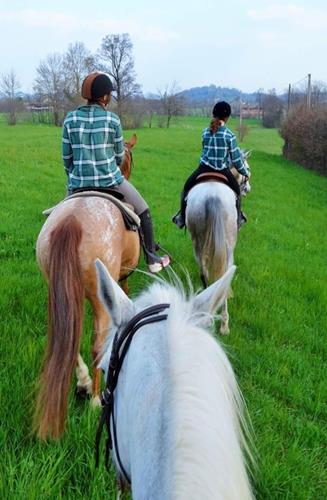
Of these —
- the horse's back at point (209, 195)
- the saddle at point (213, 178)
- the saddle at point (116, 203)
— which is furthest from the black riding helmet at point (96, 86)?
the saddle at point (213, 178)

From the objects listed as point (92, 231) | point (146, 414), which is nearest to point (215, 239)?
point (92, 231)

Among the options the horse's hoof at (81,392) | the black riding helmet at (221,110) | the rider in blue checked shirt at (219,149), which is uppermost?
the black riding helmet at (221,110)

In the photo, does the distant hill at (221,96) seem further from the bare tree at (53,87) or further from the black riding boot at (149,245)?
the black riding boot at (149,245)

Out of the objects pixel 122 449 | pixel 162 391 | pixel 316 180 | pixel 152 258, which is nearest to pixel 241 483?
pixel 162 391

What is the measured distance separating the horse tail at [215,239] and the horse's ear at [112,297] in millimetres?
3645

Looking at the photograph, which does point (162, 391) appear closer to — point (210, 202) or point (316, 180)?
point (210, 202)

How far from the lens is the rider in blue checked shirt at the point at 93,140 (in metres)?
3.70

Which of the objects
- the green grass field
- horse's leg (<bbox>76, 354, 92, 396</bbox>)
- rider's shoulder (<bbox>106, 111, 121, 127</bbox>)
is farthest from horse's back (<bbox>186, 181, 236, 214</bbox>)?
horse's leg (<bbox>76, 354, 92, 396</bbox>)

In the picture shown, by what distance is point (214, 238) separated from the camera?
17.2 ft

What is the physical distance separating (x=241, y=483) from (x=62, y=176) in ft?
46.6

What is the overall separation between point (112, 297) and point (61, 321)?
1575mm

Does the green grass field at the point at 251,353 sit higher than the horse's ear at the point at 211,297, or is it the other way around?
the horse's ear at the point at 211,297

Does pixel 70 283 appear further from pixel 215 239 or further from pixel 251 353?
pixel 215 239

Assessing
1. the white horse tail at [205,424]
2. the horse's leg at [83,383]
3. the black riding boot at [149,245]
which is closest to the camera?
the white horse tail at [205,424]
